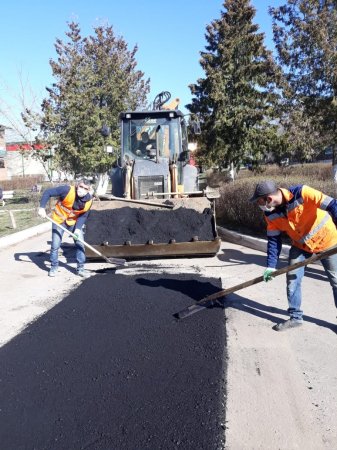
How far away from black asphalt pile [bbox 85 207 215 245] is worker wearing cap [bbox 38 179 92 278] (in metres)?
0.37

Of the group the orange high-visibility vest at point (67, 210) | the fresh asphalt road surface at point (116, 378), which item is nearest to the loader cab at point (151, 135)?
the orange high-visibility vest at point (67, 210)

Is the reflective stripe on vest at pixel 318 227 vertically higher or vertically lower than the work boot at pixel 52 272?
higher

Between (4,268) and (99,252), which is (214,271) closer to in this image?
(99,252)

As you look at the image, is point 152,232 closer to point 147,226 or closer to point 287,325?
point 147,226

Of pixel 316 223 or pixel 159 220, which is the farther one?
pixel 159 220

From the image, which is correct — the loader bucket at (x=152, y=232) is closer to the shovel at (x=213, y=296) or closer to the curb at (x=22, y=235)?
the shovel at (x=213, y=296)

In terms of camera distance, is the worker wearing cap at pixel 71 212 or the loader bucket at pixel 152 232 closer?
the worker wearing cap at pixel 71 212

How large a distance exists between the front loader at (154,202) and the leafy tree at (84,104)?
32.6ft

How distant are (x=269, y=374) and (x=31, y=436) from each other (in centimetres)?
177

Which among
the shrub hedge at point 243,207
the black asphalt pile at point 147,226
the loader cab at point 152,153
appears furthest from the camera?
the shrub hedge at point 243,207

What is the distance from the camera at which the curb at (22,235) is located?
31.7 feet

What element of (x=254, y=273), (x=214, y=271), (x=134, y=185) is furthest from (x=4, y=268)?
(x=254, y=273)

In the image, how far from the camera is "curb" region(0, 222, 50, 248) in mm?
9659

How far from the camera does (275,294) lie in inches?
210
